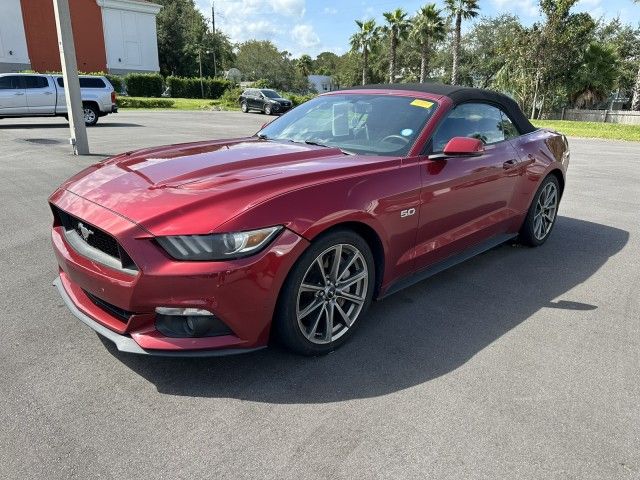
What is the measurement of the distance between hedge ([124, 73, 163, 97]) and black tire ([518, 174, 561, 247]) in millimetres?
42277

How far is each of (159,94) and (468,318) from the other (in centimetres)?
4499

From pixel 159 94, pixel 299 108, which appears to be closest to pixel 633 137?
pixel 299 108

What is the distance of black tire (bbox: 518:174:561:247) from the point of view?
4.97m

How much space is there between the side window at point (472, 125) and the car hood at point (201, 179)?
2.42 feet

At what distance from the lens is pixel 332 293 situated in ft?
9.75

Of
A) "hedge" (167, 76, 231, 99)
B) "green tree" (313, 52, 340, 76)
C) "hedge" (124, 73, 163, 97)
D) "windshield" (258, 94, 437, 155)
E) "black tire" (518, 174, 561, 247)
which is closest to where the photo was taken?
"windshield" (258, 94, 437, 155)

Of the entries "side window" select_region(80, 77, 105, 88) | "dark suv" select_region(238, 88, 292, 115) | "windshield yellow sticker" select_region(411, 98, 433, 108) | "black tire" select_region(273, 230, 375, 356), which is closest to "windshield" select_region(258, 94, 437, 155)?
"windshield yellow sticker" select_region(411, 98, 433, 108)

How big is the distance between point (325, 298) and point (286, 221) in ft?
2.01

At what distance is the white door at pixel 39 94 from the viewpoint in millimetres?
17328

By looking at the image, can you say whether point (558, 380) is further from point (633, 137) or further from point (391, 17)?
point (391, 17)

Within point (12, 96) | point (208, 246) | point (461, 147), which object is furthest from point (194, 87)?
point (208, 246)

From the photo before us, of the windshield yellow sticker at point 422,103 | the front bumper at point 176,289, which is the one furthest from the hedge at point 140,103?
the front bumper at point 176,289

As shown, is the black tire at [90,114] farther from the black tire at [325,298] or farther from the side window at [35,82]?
the black tire at [325,298]

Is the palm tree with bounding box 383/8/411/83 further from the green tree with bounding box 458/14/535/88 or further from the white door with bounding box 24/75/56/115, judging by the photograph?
the white door with bounding box 24/75/56/115
